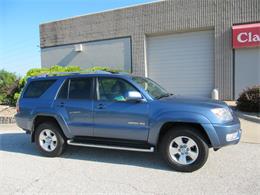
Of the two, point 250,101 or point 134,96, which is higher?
point 134,96

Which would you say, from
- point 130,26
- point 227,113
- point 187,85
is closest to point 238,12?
point 187,85

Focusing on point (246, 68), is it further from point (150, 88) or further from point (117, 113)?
point (117, 113)

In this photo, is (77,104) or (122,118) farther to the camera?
(77,104)

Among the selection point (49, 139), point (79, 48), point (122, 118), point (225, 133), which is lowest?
point (49, 139)

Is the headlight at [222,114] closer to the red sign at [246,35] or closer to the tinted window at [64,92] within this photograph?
the tinted window at [64,92]

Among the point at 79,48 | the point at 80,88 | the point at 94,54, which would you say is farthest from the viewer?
the point at 79,48

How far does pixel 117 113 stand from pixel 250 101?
20.7 feet

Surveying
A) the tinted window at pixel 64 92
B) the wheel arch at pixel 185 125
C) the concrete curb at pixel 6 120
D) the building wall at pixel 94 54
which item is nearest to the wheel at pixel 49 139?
the tinted window at pixel 64 92

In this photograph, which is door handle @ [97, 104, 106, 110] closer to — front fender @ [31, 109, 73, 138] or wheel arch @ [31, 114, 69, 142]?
front fender @ [31, 109, 73, 138]

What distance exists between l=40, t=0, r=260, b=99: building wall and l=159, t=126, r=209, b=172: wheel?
10.1m

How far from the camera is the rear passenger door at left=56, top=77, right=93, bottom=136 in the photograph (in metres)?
6.03

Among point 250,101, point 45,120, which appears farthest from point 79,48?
point 45,120

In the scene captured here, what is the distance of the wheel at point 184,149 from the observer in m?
5.11

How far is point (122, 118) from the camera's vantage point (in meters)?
5.64
